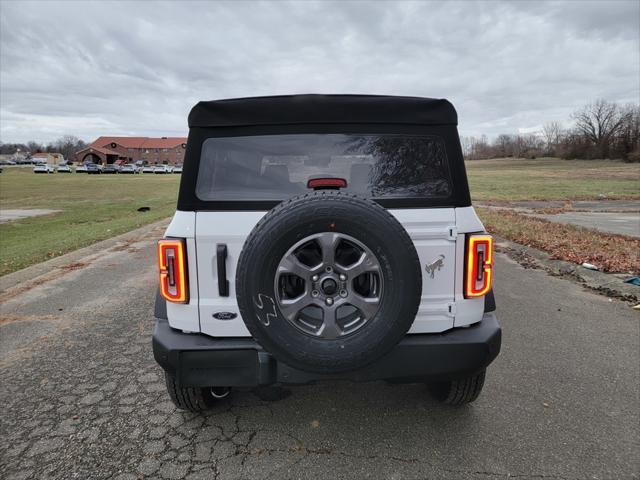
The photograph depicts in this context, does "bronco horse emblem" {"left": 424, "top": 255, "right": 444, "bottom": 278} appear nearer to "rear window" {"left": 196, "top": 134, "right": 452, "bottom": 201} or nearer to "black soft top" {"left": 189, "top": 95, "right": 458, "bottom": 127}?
"rear window" {"left": 196, "top": 134, "right": 452, "bottom": 201}

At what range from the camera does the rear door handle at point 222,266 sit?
7.93 ft

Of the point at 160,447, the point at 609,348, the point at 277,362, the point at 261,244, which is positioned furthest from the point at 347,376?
the point at 609,348

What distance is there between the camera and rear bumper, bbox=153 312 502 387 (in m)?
2.41

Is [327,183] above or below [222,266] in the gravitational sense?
above

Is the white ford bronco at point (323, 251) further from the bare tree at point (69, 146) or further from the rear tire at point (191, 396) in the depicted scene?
the bare tree at point (69, 146)

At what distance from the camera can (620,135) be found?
8094 cm

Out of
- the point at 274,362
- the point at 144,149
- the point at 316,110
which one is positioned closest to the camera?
the point at 274,362

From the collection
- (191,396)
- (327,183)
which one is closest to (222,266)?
(327,183)

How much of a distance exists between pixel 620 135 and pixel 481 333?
97236 millimetres

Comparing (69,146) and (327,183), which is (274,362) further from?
(69,146)

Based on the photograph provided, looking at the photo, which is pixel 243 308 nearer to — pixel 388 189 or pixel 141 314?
pixel 388 189

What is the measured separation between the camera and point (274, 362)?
2.39 meters

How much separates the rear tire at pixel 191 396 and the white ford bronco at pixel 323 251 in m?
0.35

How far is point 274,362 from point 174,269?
2.48 ft
